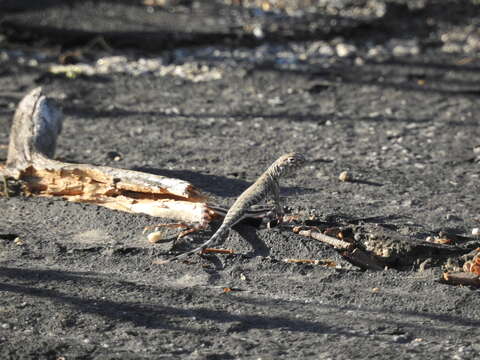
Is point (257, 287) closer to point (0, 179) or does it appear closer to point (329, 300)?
point (329, 300)

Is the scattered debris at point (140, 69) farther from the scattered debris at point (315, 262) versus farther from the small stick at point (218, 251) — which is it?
the scattered debris at point (315, 262)

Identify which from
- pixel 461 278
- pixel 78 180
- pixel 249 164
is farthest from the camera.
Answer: pixel 249 164

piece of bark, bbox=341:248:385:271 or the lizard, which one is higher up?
the lizard

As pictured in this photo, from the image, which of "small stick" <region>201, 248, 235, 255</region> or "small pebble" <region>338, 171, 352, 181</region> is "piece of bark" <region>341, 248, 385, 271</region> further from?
"small pebble" <region>338, 171, 352, 181</region>

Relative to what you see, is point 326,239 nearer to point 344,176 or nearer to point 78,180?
point 344,176

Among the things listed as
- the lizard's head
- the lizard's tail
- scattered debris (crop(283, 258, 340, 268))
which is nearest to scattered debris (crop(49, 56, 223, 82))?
the lizard's head

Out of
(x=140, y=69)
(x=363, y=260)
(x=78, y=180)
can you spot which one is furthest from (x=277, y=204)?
(x=140, y=69)
